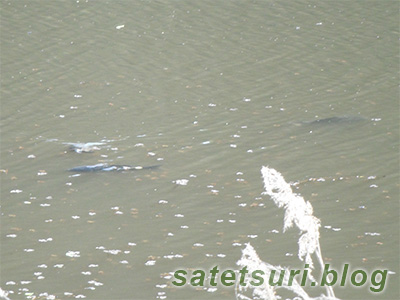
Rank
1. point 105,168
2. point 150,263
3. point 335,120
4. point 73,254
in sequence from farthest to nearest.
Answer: point 335,120 → point 105,168 → point 73,254 → point 150,263

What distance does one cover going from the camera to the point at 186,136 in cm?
1262

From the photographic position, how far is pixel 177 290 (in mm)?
8320

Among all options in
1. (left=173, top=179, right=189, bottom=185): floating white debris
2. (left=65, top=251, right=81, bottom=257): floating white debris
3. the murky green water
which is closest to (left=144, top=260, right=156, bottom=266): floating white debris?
the murky green water

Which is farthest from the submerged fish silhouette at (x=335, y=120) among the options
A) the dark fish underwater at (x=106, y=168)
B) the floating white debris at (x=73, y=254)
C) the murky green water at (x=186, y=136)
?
the floating white debris at (x=73, y=254)

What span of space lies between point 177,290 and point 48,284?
1.52 m

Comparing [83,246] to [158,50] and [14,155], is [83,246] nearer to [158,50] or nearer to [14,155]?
[14,155]

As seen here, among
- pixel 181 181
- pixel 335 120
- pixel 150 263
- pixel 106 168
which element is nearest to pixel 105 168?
pixel 106 168

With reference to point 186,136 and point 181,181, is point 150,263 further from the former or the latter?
point 186,136

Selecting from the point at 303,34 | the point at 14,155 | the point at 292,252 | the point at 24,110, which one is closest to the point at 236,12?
the point at 303,34

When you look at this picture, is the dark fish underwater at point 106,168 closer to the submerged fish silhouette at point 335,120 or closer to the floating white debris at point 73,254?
the floating white debris at point 73,254

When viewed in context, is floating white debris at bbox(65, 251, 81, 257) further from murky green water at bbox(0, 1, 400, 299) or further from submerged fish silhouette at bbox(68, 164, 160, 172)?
submerged fish silhouette at bbox(68, 164, 160, 172)

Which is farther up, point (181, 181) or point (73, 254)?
point (181, 181)

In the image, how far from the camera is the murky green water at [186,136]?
9.08m

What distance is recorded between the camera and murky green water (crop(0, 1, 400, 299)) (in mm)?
9078
